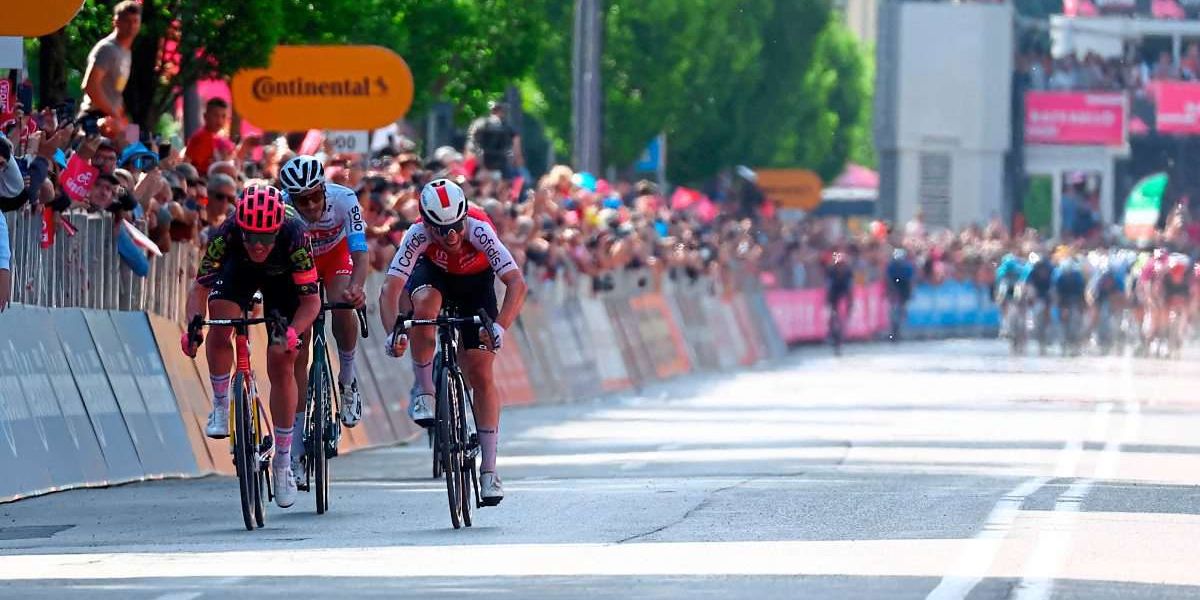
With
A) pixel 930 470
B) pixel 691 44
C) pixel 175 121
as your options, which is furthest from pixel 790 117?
pixel 930 470

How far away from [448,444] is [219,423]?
1.11 metres

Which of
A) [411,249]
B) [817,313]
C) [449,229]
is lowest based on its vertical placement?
[817,313]

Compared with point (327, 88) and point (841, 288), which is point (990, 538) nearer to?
point (327, 88)

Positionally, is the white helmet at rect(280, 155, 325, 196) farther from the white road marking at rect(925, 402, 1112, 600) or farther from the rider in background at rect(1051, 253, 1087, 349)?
the rider in background at rect(1051, 253, 1087, 349)

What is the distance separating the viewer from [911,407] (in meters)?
29.2

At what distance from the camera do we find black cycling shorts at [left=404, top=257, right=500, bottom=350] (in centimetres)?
1540

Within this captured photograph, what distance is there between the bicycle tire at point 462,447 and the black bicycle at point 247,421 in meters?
0.88

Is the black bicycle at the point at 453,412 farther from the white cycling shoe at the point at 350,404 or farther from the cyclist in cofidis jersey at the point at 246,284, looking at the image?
the white cycling shoe at the point at 350,404

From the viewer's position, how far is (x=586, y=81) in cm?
3719

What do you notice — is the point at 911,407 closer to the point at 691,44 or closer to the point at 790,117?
the point at 691,44

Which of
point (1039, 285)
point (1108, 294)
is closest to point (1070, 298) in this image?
point (1039, 285)

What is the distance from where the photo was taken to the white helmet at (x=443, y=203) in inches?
587

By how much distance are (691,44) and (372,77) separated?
Answer: 3530 centimetres

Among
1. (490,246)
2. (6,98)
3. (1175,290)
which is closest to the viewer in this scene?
(490,246)
